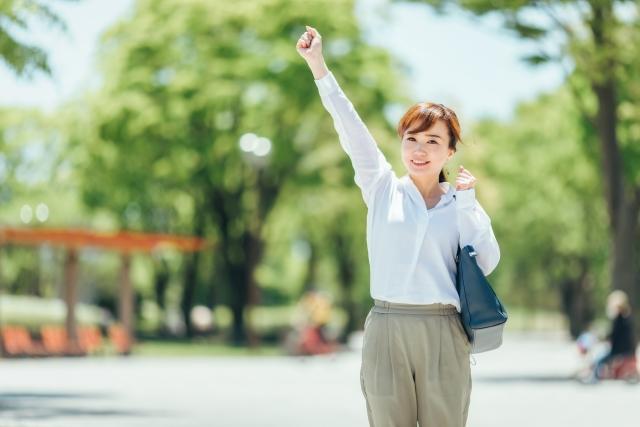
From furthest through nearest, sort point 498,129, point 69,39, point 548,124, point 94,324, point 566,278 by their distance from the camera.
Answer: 1. point 498,129
2. point 566,278
3. point 548,124
4. point 94,324
5. point 69,39

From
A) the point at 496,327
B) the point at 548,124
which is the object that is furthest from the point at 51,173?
the point at 496,327

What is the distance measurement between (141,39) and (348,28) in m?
5.64

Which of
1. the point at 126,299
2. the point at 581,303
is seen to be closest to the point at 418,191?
the point at 126,299

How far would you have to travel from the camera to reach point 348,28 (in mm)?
38312

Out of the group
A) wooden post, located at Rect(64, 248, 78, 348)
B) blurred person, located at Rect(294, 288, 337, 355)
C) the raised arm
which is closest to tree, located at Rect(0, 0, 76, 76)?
the raised arm

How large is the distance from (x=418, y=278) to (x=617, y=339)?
1925 centimetres

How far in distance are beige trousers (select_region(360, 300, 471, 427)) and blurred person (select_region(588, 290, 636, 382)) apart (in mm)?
18772

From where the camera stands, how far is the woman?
4664 mm

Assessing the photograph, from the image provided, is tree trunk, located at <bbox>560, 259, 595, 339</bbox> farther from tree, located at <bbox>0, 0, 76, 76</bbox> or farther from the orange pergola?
tree, located at <bbox>0, 0, 76, 76</bbox>

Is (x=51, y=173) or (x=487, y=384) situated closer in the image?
(x=487, y=384)

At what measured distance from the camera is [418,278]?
4.70m

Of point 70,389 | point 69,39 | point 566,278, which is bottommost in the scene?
point 566,278

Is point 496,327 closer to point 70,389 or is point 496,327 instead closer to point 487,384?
point 70,389

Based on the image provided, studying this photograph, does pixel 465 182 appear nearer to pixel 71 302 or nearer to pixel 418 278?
pixel 418 278
